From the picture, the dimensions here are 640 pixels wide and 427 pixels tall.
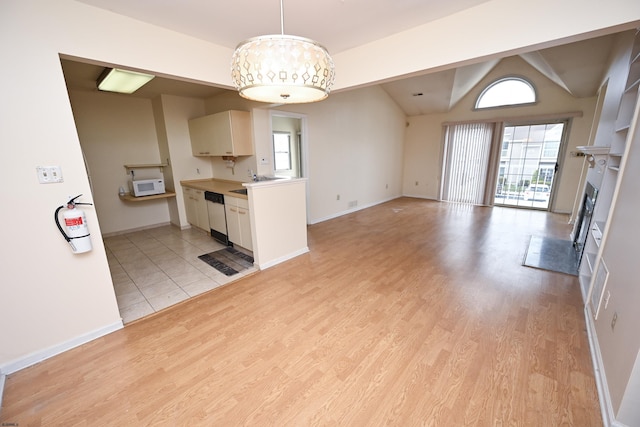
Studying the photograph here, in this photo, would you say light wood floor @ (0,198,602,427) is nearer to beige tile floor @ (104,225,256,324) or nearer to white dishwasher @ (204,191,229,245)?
beige tile floor @ (104,225,256,324)

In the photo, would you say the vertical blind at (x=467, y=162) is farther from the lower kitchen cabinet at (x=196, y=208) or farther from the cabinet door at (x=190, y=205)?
the cabinet door at (x=190, y=205)

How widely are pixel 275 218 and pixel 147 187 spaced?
2.76 metres

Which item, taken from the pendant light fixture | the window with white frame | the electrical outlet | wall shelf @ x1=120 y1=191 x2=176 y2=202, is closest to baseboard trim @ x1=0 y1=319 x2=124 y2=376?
the pendant light fixture

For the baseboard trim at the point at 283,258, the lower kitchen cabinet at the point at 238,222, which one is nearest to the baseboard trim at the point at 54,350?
the baseboard trim at the point at 283,258

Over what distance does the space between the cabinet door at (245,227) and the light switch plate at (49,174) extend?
169 cm

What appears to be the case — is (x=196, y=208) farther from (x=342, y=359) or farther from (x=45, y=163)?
(x=342, y=359)

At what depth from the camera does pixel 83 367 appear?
5.60 feet

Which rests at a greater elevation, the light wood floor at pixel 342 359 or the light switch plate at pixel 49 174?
the light switch plate at pixel 49 174

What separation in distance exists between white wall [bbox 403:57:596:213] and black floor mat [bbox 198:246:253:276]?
19.3 ft

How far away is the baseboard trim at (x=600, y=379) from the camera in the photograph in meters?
1.28

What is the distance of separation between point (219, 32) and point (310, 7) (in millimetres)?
893

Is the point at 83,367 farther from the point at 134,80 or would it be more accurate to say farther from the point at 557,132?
the point at 557,132

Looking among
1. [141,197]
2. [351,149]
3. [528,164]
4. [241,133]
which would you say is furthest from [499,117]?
[141,197]

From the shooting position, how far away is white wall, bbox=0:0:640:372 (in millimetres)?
1505
